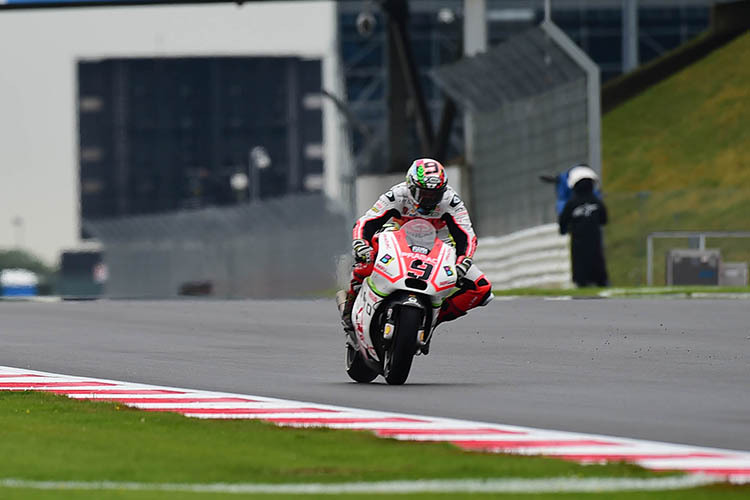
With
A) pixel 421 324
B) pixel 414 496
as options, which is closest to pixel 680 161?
pixel 421 324

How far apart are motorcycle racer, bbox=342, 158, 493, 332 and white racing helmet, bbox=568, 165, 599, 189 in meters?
18.9

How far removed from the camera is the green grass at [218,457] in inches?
314

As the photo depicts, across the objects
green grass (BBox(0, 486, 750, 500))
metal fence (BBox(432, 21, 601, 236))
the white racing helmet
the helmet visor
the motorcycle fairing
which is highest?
metal fence (BBox(432, 21, 601, 236))

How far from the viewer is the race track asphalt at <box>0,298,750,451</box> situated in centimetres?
1125

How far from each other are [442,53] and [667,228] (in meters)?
52.1

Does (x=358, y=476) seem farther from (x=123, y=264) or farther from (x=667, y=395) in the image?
(x=123, y=264)

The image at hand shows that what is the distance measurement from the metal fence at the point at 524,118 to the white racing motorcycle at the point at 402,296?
778 inches

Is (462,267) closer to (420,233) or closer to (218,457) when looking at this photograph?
(420,233)

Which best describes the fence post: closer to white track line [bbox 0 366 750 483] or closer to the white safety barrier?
the white safety barrier

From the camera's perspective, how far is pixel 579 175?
32281 mm

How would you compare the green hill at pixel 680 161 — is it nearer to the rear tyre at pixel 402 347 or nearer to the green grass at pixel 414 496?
the rear tyre at pixel 402 347

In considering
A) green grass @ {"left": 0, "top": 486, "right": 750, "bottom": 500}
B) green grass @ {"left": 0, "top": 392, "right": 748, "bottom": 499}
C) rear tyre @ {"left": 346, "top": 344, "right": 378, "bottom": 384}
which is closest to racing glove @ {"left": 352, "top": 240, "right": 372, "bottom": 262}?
rear tyre @ {"left": 346, "top": 344, "right": 378, "bottom": 384}

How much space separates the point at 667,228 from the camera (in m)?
37.7

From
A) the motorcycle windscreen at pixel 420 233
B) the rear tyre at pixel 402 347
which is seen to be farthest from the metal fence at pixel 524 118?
the rear tyre at pixel 402 347
